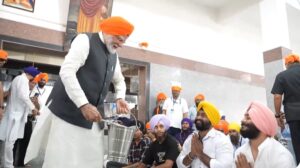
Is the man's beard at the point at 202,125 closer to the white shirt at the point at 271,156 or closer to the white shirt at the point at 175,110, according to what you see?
the white shirt at the point at 271,156

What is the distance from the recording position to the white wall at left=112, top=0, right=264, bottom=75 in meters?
6.48

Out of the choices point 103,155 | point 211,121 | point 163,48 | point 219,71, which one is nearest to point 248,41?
point 219,71

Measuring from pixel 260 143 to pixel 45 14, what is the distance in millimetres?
4693

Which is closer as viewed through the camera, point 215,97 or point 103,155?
point 103,155

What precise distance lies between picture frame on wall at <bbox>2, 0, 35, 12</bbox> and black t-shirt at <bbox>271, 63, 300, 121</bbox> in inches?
173

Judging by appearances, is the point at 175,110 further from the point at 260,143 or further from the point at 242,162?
the point at 242,162

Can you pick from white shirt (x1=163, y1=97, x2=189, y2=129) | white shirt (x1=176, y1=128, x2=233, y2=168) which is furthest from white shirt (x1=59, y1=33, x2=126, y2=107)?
white shirt (x1=163, y1=97, x2=189, y2=129)

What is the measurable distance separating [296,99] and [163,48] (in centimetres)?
382

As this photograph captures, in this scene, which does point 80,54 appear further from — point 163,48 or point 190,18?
point 190,18

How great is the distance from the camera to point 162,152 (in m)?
3.10

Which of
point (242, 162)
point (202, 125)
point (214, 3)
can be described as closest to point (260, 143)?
point (242, 162)

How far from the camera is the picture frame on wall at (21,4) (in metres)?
4.95

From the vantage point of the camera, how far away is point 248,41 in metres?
8.38

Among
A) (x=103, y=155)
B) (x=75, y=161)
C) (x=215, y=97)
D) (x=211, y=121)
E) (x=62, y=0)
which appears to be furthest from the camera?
(x=215, y=97)
